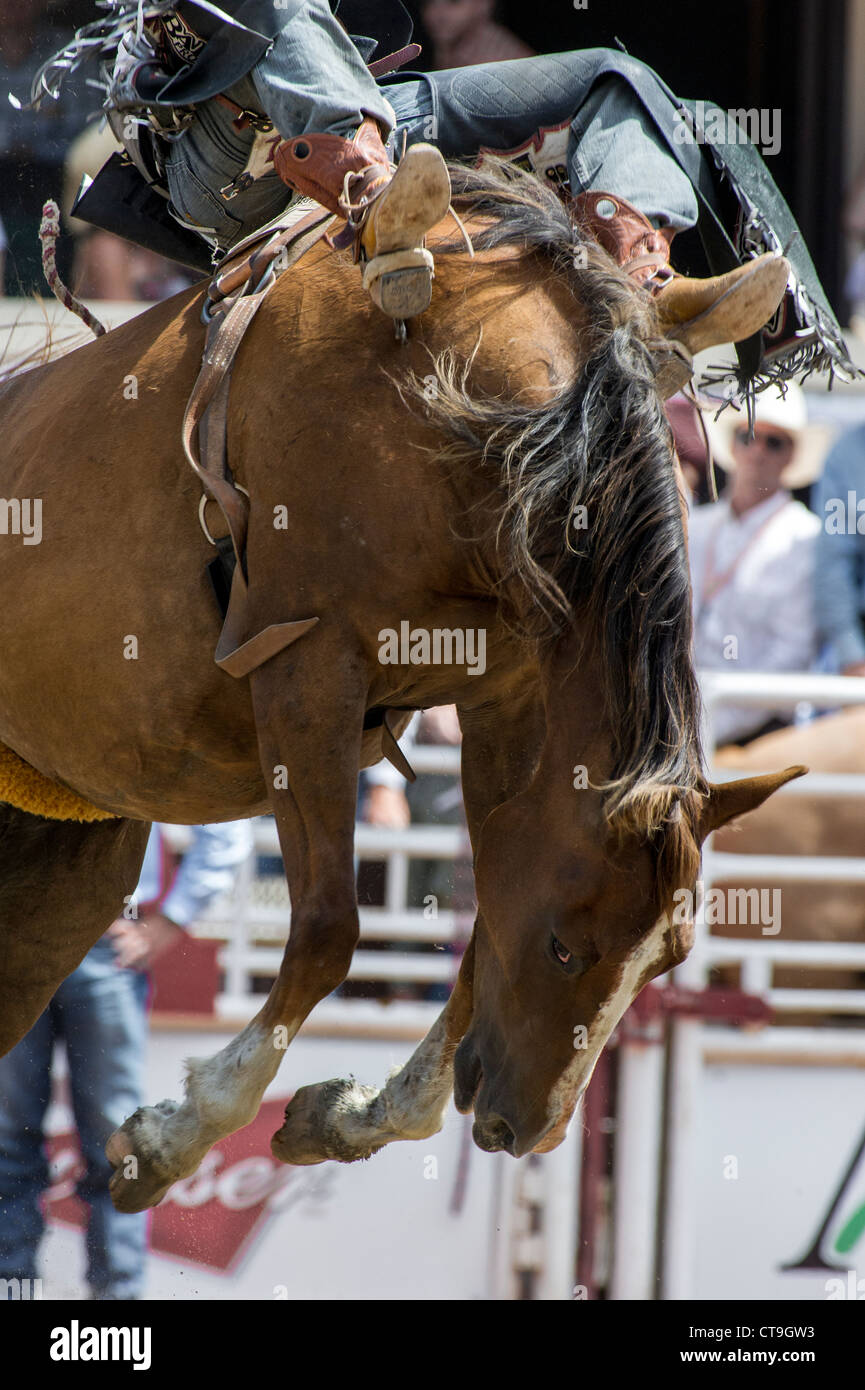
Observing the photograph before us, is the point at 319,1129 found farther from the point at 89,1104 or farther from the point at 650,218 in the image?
the point at 89,1104

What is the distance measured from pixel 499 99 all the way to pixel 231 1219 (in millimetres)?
3745

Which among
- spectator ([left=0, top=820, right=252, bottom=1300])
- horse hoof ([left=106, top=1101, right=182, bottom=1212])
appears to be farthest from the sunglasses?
horse hoof ([left=106, top=1101, right=182, bottom=1212])

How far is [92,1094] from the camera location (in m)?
4.52

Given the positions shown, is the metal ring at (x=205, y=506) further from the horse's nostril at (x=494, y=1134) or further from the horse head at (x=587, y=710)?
the horse's nostril at (x=494, y=1134)

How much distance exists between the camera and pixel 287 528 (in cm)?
244

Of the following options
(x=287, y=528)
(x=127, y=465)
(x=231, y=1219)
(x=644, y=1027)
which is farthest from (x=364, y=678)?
(x=231, y=1219)

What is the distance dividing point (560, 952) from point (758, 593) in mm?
3811

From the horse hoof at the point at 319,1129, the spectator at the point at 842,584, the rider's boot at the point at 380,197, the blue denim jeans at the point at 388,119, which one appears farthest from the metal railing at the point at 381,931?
the rider's boot at the point at 380,197

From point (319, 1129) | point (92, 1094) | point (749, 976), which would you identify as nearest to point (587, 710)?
point (319, 1129)

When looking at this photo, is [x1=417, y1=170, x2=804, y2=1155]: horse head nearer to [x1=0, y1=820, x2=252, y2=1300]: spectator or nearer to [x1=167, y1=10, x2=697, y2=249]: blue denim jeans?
[x1=167, y1=10, x2=697, y2=249]: blue denim jeans

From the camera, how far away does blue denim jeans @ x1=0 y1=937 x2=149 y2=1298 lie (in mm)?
4453

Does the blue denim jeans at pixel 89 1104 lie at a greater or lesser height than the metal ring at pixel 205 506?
lesser

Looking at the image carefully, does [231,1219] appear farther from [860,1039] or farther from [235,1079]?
[235,1079]

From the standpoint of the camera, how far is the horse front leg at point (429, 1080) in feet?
8.89
